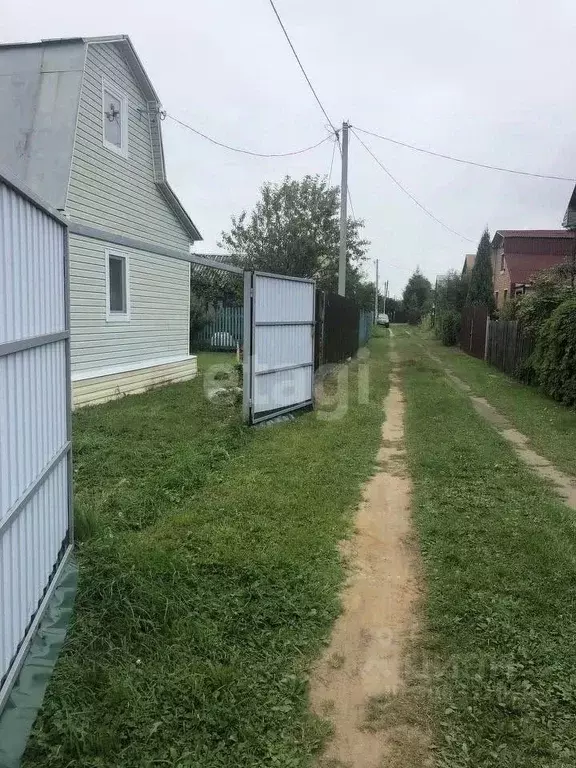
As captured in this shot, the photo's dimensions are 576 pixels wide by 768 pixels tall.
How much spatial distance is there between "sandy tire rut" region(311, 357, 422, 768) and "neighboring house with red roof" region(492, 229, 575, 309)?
2507cm

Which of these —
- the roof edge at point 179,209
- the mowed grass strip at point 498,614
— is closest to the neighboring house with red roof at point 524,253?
the roof edge at point 179,209

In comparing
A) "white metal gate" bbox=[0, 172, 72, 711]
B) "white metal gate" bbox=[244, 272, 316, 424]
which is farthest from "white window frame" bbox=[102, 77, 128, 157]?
"white metal gate" bbox=[0, 172, 72, 711]

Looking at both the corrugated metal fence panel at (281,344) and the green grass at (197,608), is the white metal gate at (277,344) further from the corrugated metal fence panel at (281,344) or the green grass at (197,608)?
the green grass at (197,608)

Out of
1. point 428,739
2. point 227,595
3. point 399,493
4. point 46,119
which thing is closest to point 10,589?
point 227,595

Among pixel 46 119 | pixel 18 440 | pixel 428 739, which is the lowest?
pixel 428 739

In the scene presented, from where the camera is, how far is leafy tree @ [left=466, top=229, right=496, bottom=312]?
102 ft

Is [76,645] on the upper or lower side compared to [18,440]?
lower

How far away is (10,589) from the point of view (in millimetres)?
2551

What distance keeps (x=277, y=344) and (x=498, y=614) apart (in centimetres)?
608

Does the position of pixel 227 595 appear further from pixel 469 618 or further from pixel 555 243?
pixel 555 243

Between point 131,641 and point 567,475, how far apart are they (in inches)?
197

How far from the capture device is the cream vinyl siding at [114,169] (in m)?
9.68

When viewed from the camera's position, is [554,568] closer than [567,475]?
Yes

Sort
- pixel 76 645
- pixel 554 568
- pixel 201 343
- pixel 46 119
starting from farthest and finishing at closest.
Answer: pixel 201 343, pixel 46 119, pixel 554 568, pixel 76 645
